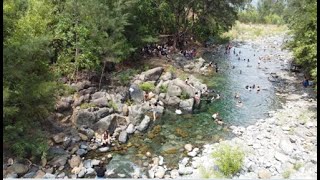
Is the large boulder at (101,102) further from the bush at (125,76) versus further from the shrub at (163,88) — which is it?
the shrub at (163,88)

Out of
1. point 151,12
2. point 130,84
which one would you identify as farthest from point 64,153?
point 151,12

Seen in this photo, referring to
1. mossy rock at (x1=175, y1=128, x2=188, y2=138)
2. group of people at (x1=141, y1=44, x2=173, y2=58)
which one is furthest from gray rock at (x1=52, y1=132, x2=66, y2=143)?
group of people at (x1=141, y1=44, x2=173, y2=58)

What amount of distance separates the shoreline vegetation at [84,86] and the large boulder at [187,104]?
64 mm

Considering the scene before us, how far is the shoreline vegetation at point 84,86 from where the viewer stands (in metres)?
13.8

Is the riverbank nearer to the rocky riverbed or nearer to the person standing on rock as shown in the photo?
the rocky riverbed

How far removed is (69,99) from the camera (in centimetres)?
1941

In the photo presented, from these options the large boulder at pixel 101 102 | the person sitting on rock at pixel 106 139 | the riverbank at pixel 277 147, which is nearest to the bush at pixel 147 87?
Answer: the large boulder at pixel 101 102

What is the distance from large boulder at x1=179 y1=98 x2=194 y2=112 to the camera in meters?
21.4

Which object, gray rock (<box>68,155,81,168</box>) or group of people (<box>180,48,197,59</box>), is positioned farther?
group of people (<box>180,48,197,59</box>)

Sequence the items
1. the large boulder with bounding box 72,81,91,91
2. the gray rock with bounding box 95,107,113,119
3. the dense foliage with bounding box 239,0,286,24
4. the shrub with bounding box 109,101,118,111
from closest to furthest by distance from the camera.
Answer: the gray rock with bounding box 95,107,113,119, the shrub with bounding box 109,101,118,111, the large boulder with bounding box 72,81,91,91, the dense foliage with bounding box 239,0,286,24

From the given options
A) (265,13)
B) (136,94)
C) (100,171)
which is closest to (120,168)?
(100,171)

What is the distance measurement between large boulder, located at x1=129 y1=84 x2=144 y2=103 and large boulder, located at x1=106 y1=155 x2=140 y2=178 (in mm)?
6455

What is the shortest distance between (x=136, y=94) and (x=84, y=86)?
10.9 ft

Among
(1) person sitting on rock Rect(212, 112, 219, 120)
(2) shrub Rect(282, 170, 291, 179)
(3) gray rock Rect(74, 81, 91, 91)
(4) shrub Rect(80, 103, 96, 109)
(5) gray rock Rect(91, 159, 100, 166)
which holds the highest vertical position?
(3) gray rock Rect(74, 81, 91, 91)
